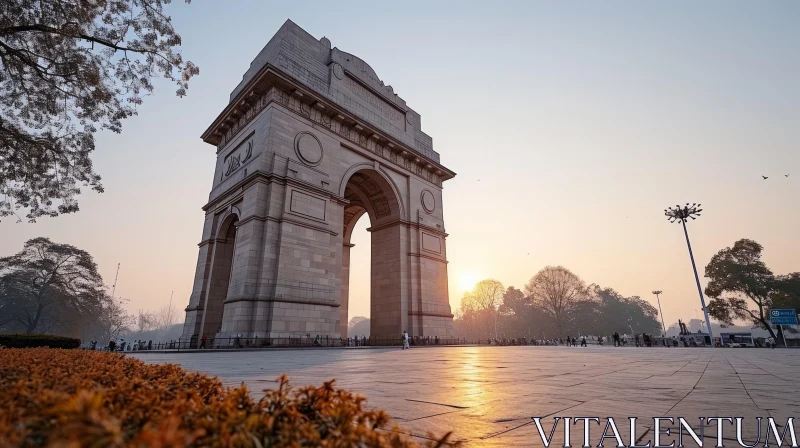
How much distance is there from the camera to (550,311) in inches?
2169

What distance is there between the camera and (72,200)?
37.7 feet

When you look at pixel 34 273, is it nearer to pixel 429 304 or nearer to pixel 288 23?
pixel 288 23

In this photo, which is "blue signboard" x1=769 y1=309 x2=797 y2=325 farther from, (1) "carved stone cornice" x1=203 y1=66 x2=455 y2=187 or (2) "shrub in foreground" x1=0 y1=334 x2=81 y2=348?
(2) "shrub in foreground" x1=0 y1=334 x2=81 y2=348

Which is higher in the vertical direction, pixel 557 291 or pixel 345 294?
pixel 557 291

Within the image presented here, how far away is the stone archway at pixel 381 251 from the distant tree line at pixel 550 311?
34644 mm

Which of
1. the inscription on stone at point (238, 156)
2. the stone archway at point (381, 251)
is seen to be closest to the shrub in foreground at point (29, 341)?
the inscription on stone at point (238, 156)

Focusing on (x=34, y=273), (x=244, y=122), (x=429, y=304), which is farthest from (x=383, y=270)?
(x=34, y=273)

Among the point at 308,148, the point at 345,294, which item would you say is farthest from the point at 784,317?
the point at 308,148

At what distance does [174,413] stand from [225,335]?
16.4m

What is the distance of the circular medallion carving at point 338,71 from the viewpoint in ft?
72.8

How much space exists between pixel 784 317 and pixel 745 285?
8.14 metres

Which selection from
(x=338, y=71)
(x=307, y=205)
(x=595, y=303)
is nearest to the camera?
(x=307, y=205)

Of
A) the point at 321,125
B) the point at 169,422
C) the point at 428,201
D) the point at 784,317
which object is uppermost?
the point at 321,125

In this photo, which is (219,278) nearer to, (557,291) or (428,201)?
(428,201)
